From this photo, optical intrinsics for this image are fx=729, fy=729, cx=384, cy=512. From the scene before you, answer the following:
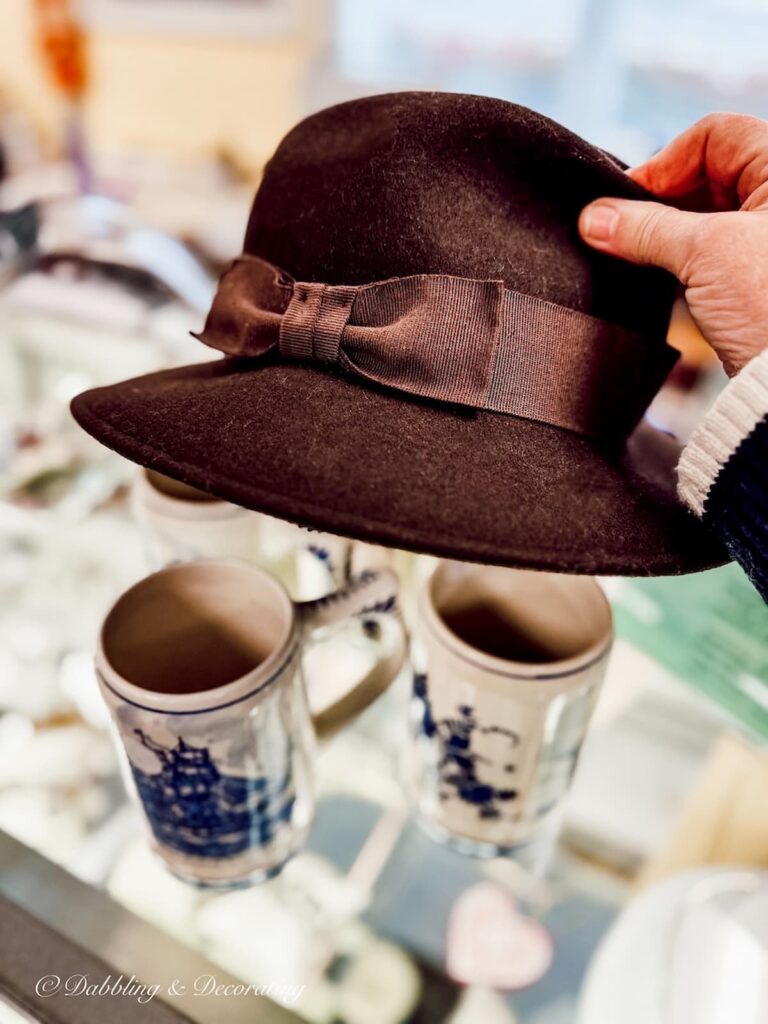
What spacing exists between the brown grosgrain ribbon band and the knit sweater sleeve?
0.07 meters

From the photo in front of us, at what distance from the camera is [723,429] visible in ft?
0.98

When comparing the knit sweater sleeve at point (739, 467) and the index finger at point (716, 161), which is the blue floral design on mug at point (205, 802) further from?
the index finger at point (716, 161)

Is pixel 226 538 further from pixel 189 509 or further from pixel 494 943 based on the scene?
pixel 494 943

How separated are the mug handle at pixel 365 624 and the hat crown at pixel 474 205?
167mm

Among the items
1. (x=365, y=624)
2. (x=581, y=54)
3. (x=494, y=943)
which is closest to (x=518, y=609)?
(x=365, y=624)

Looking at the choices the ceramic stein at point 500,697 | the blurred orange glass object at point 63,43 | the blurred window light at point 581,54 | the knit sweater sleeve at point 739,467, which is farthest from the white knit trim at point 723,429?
the blurred orange glass object at point 63,43

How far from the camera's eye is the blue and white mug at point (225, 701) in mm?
349

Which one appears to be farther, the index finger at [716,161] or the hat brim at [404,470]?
the index finger at [716,161]

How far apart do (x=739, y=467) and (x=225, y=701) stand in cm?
25

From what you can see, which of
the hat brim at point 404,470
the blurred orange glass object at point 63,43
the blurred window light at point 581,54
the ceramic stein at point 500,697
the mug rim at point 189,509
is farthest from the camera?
the blurred orange glass object at point 63,43

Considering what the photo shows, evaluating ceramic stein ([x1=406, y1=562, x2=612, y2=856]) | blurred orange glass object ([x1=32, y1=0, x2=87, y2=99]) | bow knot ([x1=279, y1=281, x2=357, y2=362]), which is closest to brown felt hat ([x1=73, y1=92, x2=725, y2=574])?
bow knot ([x1=279, y1=281, x2=357, y2=362])

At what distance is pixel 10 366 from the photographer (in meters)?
0.81

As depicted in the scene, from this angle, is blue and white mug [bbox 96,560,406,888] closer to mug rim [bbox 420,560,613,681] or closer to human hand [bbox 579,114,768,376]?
mug rim [bbox 420,560,613,681]

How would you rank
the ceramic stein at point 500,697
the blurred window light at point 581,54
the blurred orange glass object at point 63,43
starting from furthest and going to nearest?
the blurred orange glass object at point 63,43 < the blurred window light at point 581,54 < the ceramic stein at point 500,697
